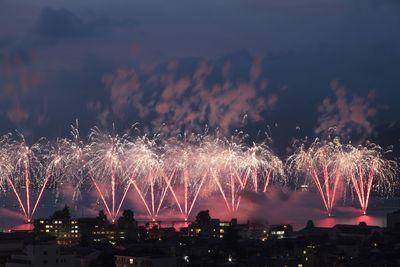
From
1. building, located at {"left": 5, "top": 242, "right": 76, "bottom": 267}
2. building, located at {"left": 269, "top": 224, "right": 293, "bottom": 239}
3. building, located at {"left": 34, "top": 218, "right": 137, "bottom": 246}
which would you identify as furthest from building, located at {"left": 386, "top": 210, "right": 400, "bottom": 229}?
building, located at {"left": 5, "top": 242, "right": 76, "bottom": 267}

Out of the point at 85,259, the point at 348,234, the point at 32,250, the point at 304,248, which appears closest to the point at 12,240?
the point at 85,259

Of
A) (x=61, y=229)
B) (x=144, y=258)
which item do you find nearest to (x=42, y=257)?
(x=144, y=258)

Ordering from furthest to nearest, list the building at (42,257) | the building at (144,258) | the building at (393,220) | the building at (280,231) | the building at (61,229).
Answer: the building at (280,231) < the building at (61,229) < the building at (393,220) < the building at (144,258) < the building at (42,257)

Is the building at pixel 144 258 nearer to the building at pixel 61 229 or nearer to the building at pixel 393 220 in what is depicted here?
the building at pixel 61 229

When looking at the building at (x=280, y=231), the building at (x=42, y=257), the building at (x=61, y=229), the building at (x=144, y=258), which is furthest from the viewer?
the building at (x=280, y=231)

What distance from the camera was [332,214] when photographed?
178 ft

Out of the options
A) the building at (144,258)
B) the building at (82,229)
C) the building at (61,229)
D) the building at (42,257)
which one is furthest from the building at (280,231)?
the building at (42,257)

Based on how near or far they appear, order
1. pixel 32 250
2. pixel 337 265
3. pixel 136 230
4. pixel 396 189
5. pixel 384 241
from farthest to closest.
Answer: pixel 396 189
pixel 136 230
pixel 384 241
pixel 337 265
pixel 32 250

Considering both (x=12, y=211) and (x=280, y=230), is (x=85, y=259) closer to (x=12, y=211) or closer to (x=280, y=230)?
(x=280, y=230)

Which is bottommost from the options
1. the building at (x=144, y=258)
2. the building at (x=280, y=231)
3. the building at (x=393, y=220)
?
the building at (x=144, y=258)

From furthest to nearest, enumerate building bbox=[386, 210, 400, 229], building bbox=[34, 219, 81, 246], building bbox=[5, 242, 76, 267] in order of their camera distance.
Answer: building bbox=[34, 219, 81, 246] < building bbox=[386, 210, 400, 229] < building bbox=[5, 242, 76, 267]

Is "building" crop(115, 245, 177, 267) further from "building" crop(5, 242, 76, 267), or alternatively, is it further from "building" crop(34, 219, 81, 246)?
"building" crop(34, 219, 81, 246)

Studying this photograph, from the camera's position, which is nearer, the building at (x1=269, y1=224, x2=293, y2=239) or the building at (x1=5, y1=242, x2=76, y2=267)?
the building at (x1=5, y1=242, x2=76, y2=267)

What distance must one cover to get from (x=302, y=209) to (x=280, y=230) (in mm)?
19060
